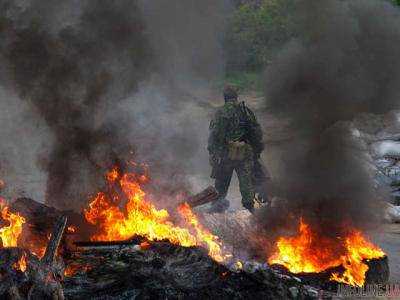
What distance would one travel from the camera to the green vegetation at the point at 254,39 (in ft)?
74.2

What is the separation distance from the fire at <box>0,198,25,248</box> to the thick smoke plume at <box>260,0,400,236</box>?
400 centimetres

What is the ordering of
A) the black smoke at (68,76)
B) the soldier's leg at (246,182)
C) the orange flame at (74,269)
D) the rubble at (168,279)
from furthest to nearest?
the soldier's leg at (246,182) → the black smoke at (68,76) → the orange flame at (74,269) → the rubble at (168,279)

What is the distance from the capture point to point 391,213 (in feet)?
34.9

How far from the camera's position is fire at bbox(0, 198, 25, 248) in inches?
237

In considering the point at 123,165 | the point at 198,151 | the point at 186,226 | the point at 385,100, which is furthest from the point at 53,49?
the point at 385,100

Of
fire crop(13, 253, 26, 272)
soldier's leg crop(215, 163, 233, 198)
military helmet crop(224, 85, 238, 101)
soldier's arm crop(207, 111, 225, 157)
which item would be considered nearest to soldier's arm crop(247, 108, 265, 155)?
military helmet crop(224, 85, 238, 101)

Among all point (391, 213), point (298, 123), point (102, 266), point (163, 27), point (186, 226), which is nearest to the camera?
point (102, 266)

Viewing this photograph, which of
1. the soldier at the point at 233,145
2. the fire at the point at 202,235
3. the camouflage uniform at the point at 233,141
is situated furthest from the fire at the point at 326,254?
the camouflage uniform at the point at 233,141

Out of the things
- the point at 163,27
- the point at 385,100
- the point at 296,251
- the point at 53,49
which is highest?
the point at 385,100

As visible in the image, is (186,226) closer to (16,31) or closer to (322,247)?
(322,247)

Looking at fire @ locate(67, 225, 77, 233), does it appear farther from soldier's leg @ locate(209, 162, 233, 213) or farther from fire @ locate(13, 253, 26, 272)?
soldier's leg @ locate(209, 162, 233, 213)

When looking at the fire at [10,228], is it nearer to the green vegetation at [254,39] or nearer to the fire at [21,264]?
the fire at [21,264]

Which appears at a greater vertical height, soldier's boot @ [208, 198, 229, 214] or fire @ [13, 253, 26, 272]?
soldier's boot @ [208, 198, 229, 214]

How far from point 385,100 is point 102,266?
1289 cm
